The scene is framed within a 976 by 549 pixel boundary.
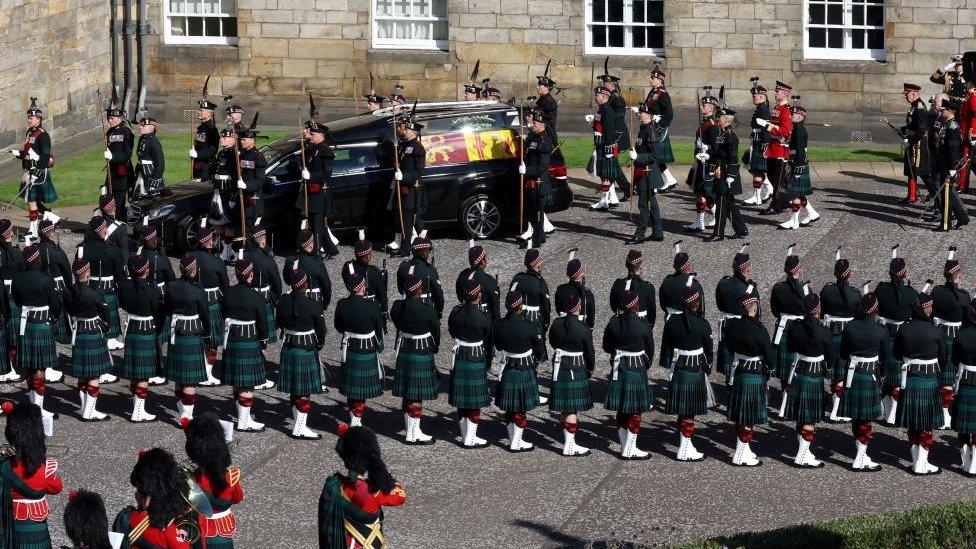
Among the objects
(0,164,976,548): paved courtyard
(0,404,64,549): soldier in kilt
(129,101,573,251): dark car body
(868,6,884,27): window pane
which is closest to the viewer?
(0,404,64,549): soldier in kilt

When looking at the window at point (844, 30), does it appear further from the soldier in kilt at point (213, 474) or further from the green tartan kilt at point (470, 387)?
the soldier in kilt at point (213, 474)

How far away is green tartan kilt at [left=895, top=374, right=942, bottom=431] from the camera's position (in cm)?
1603

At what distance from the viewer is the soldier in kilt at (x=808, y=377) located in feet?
53.4

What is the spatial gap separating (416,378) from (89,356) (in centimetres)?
304

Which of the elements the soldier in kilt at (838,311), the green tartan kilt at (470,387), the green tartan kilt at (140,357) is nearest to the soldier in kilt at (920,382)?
the soldier in kilt at (838,311)

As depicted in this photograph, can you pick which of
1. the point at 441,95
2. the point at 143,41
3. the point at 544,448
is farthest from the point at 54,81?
the point at 544,448

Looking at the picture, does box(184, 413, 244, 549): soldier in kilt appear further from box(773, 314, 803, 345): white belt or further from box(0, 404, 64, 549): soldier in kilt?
box(773, 314, 803, 345): white belt

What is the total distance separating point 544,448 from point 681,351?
146cm

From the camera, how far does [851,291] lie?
17.6m

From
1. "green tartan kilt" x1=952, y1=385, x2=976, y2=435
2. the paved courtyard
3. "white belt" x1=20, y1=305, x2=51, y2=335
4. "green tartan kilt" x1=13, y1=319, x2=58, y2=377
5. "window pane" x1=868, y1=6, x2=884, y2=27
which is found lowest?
the paved courtyard

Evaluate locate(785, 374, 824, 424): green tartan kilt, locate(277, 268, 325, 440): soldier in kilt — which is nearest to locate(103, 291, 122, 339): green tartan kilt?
locate(277, 268, 325, 440): soldier in kilt

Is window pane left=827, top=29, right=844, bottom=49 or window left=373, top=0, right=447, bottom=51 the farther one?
window left=373, top=0, right=447, bottom=51

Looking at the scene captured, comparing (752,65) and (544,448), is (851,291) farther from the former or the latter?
(752,65)

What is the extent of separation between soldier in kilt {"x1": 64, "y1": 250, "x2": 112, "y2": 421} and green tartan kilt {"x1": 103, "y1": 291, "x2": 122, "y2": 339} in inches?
63.8
